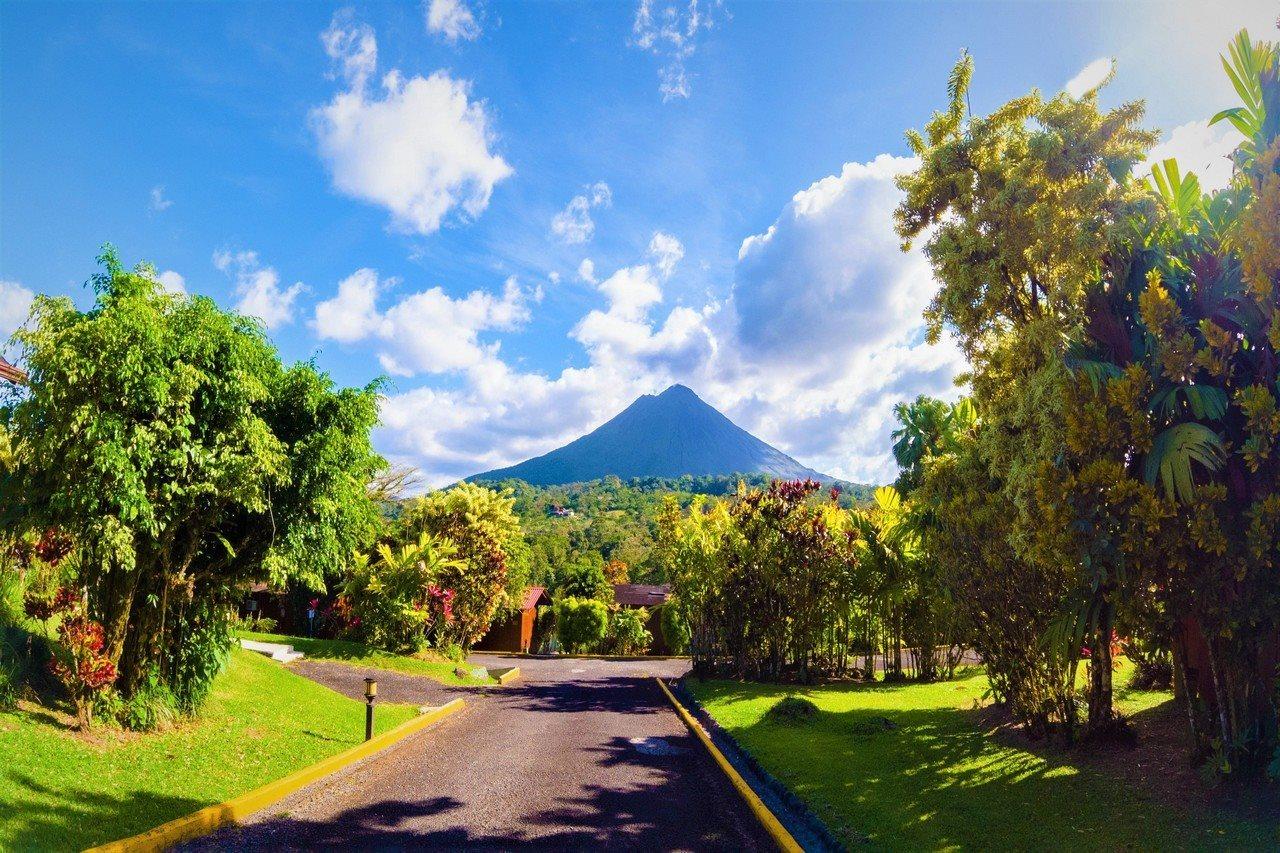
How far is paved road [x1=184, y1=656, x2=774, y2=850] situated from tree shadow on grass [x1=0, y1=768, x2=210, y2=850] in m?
0.58

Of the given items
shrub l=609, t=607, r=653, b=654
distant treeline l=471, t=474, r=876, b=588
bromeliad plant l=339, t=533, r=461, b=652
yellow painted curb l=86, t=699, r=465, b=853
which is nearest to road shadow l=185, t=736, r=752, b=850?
yellow painted curb l=86, t=699, r=465, b=853

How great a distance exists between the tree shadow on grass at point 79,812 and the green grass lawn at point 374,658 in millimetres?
13196

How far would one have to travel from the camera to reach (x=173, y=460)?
8562mm

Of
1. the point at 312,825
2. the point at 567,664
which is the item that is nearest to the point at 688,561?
the point at 567,664

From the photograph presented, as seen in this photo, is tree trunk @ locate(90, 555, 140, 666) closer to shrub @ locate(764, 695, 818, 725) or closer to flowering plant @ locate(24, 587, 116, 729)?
flowering plant @ locate(24, 587, 116, 729)

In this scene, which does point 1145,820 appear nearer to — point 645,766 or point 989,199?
point 645,766

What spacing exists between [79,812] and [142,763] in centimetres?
187

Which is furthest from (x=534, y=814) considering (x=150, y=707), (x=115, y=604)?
(x=115, y=604)

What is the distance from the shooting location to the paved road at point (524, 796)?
637 centimetres

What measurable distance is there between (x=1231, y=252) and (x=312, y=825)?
10.3 metres

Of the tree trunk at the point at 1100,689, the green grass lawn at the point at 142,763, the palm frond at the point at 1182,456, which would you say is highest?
the palm frond at the point at 1182,456

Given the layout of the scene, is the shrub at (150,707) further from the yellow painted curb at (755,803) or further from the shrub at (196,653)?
the yellow painted curb at (755,803)

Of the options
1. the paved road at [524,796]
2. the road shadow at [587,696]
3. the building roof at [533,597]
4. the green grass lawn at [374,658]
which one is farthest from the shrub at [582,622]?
the paved road at [524,796]

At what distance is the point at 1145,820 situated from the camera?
606 cm
